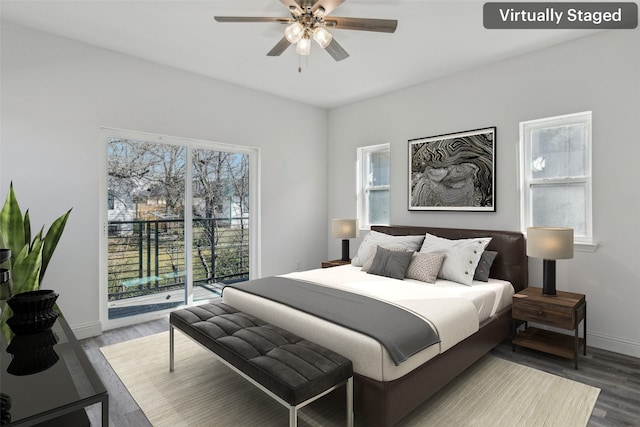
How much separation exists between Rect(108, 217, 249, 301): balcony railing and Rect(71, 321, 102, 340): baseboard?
13.0 inches

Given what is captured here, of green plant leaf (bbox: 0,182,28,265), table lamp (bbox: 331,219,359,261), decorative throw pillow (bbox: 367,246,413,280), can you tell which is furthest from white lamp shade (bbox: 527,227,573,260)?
green plant leaf (bbox: 0,182,28,265)

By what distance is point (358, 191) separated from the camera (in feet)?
16.6

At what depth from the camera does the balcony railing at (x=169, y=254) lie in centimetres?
363

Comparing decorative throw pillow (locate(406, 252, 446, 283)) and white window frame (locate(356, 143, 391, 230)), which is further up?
white window frame (locate(356, 143, 391, 230))

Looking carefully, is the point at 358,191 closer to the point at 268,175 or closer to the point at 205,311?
the point at 268,175

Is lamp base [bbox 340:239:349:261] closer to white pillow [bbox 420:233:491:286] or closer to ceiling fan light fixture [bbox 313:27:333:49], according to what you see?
white pillow [bbox 420:233:491:286]

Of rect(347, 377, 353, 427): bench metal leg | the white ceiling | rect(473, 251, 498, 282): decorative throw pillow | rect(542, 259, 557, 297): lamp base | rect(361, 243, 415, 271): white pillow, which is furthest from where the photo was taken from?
rect(361, 243, 415, 271): white pillow

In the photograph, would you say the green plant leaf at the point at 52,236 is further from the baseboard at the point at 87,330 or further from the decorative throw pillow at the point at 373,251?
the decorative throw pillow at the point at 373,251

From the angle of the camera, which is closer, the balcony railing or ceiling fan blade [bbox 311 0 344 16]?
ceiling fan blade [bbox 311 0 344 16]

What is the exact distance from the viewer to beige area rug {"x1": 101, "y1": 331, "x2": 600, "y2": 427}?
6.68 ft

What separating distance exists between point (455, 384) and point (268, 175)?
337 centimetres

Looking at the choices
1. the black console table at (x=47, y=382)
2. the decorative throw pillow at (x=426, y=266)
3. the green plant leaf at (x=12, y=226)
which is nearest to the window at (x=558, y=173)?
the decorative throw pillow at (x=426, y=266)

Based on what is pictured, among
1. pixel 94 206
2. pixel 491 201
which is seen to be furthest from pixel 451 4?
pixel 94 206

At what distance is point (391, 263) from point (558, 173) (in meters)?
1.83
